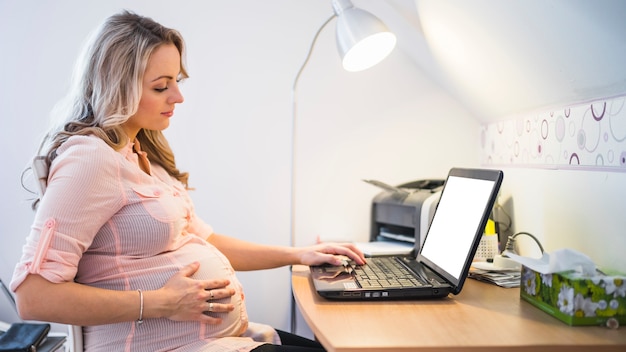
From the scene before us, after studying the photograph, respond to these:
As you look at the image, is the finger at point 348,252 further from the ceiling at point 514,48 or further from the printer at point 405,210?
the ceiling at point 514,48

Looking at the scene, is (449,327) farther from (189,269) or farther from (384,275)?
(189,269)

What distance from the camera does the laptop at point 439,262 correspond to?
124 centimetres

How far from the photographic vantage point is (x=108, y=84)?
128cm

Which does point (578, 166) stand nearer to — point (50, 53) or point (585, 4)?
point (585, 4)

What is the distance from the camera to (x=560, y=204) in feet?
4.94

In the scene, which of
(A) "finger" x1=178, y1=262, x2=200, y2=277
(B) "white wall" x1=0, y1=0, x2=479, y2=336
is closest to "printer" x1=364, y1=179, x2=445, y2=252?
(B) "white wall" x1=0, y1=0, x2=479, y2=336

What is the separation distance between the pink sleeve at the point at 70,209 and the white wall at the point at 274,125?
119 centimetres

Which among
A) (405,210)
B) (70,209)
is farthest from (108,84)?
(405,210)

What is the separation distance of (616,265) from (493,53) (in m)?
0.69

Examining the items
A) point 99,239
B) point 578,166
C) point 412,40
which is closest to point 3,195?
point 99,239

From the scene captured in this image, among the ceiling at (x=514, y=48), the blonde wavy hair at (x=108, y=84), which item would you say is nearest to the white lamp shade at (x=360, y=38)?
the ceiling at (x=514, y=48)

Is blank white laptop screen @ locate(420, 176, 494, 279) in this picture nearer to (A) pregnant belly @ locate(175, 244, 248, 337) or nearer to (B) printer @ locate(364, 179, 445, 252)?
(B) printer @ locate(364, 179, 445, 252)

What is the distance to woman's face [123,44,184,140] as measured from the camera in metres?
1.34

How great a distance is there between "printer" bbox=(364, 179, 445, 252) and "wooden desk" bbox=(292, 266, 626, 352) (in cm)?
56
